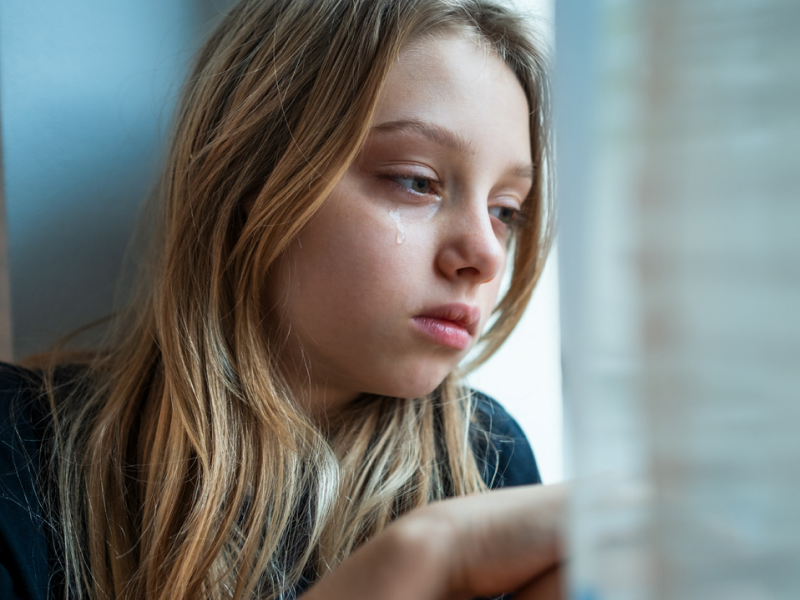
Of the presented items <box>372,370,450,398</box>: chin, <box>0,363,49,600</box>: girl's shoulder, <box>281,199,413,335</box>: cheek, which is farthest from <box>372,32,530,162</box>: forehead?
<box>0,363,49,600</box>: girl's shoulder

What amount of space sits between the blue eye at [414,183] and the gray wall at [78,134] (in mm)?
454

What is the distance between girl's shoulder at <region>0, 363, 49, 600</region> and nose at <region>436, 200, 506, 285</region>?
50cm

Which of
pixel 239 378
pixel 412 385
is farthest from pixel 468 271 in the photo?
pixel 239 378

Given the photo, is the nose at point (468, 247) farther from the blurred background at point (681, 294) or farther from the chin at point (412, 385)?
the blurred background at point (681, 294)

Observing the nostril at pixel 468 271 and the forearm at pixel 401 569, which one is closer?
the forearm at pixel 401 569

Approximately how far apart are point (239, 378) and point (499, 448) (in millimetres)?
401

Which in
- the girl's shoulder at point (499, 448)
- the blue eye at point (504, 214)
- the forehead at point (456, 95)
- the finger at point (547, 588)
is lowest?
the girl's shoulder at point (499, 448)

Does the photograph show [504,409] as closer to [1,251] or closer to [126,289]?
[126,289]

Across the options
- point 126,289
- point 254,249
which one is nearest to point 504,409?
point 254,249

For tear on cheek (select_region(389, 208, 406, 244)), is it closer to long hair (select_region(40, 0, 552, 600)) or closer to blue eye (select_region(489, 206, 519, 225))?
long hair (select_region(40, 0, 552, 600))

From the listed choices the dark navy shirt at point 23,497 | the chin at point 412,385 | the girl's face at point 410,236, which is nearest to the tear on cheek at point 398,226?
the girl's face at point 410,236

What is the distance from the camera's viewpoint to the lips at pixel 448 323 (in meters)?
0.64

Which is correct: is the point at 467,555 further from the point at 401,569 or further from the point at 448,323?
the point at 448,323

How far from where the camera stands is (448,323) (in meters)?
0.66
